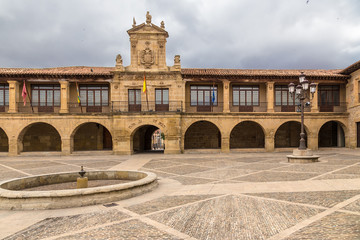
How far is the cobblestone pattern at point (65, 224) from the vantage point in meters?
4.59

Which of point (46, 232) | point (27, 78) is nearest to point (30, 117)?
point (27, 78)

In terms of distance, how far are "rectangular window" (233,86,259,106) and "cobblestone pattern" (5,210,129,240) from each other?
20664 millimetres

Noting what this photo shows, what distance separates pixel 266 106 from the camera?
79.3 feet

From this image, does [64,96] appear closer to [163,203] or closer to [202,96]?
[202,96]

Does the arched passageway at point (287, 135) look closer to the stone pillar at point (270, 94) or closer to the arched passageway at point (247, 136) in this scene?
the arched passageway at point (247, 136)

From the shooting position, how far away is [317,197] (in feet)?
22.1

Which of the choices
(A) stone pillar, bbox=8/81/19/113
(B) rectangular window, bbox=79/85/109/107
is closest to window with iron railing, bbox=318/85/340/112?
(B) rectangular window, bbox=79/85/109/107

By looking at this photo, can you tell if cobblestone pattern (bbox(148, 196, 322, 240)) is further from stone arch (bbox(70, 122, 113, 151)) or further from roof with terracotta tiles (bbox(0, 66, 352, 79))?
stone arch (bbox(70, 122, 113, 151))

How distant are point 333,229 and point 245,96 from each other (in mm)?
20868

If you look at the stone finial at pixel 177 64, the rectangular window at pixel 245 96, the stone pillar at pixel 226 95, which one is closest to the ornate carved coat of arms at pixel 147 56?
the stone finial at pixel 177 64

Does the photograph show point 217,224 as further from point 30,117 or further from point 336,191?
point 30,117

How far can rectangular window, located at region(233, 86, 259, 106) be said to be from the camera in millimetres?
24422

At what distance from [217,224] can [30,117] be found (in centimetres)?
2240

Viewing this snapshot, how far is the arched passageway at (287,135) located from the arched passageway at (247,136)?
1878 millimetres
